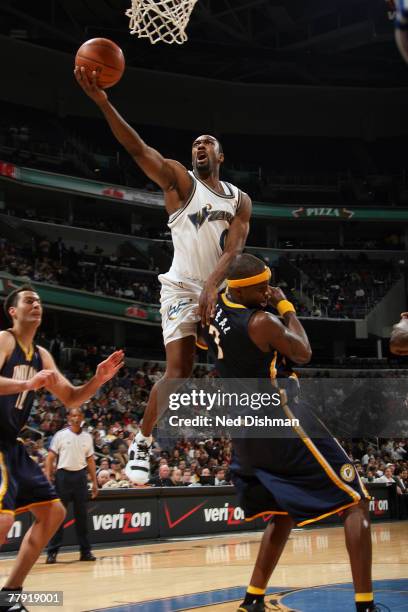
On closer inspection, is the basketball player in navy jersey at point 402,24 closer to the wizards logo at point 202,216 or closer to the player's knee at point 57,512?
the wizards logo at point 202,216

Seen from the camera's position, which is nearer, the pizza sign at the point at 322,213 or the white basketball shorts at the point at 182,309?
the white basketball shorts at the point at 182,309

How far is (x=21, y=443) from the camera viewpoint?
5172mm

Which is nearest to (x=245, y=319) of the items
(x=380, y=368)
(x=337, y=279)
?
(x=380, y=368)

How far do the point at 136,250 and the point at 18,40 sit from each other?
8.91 m

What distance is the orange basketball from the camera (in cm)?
528

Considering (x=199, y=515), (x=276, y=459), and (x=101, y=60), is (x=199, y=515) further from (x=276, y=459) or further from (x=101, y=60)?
(x=101, y=60)

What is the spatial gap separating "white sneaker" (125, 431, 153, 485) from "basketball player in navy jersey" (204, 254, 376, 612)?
1116mm

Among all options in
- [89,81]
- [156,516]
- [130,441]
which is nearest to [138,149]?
[89,81]

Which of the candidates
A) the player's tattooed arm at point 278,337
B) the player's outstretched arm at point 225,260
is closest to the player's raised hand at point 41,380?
the player's outstretched arm at point 225,260

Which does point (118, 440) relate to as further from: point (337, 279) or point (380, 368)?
point (337, 279)

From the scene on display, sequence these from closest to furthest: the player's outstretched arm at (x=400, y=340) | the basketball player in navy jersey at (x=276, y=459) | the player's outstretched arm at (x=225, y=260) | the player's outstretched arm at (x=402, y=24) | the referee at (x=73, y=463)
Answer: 1. the player's outstretched arm at (x=402, y=24)
2. the player's outstretched arm at (x=400, y=340)
3. the basketball player in navy jersey at (x=276, y=459)
4. the player's outstretched arm at (x=225, y=260)
5. the referee at (x=73, y=463)

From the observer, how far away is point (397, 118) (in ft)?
119

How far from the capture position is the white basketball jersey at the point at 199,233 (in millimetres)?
5730

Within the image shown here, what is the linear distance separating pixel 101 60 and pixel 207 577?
5.10 meters
